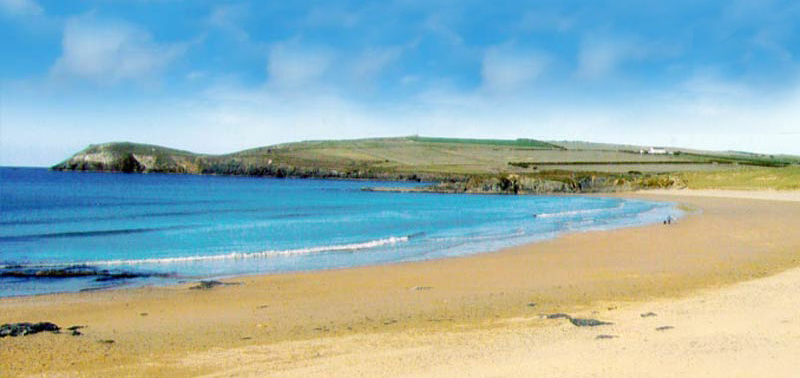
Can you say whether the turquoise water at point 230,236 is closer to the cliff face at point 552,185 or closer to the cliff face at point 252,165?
the cliff face at point 552,185

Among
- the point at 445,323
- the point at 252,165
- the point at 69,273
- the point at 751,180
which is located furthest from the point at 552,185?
the point at 445,323

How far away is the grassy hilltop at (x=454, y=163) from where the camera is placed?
80812 mm

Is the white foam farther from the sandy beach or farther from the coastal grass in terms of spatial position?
the coastal grass

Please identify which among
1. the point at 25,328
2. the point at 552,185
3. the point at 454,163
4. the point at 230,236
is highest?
the point at 454,163

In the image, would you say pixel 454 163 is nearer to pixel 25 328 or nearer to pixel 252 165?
pixel 252 165

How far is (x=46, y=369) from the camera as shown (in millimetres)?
8883

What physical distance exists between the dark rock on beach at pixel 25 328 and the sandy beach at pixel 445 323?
325 mm

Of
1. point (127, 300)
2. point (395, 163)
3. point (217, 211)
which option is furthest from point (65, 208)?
point (395, 163)

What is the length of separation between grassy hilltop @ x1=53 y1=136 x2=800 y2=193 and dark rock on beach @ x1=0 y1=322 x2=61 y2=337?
6785 centimetres

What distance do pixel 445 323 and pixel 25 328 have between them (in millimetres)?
6774

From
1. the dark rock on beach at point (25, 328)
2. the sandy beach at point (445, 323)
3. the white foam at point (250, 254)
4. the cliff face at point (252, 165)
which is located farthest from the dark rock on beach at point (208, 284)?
the cliff face at point (252, 165)

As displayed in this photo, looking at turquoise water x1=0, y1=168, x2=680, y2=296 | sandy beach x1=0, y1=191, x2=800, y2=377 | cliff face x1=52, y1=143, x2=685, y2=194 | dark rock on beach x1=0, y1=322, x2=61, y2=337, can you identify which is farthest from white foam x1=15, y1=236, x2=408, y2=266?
cliff face x1=52, y1=143, x2=685, y2=194

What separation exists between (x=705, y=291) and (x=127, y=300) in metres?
11.9

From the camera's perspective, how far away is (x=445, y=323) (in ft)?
38.2
